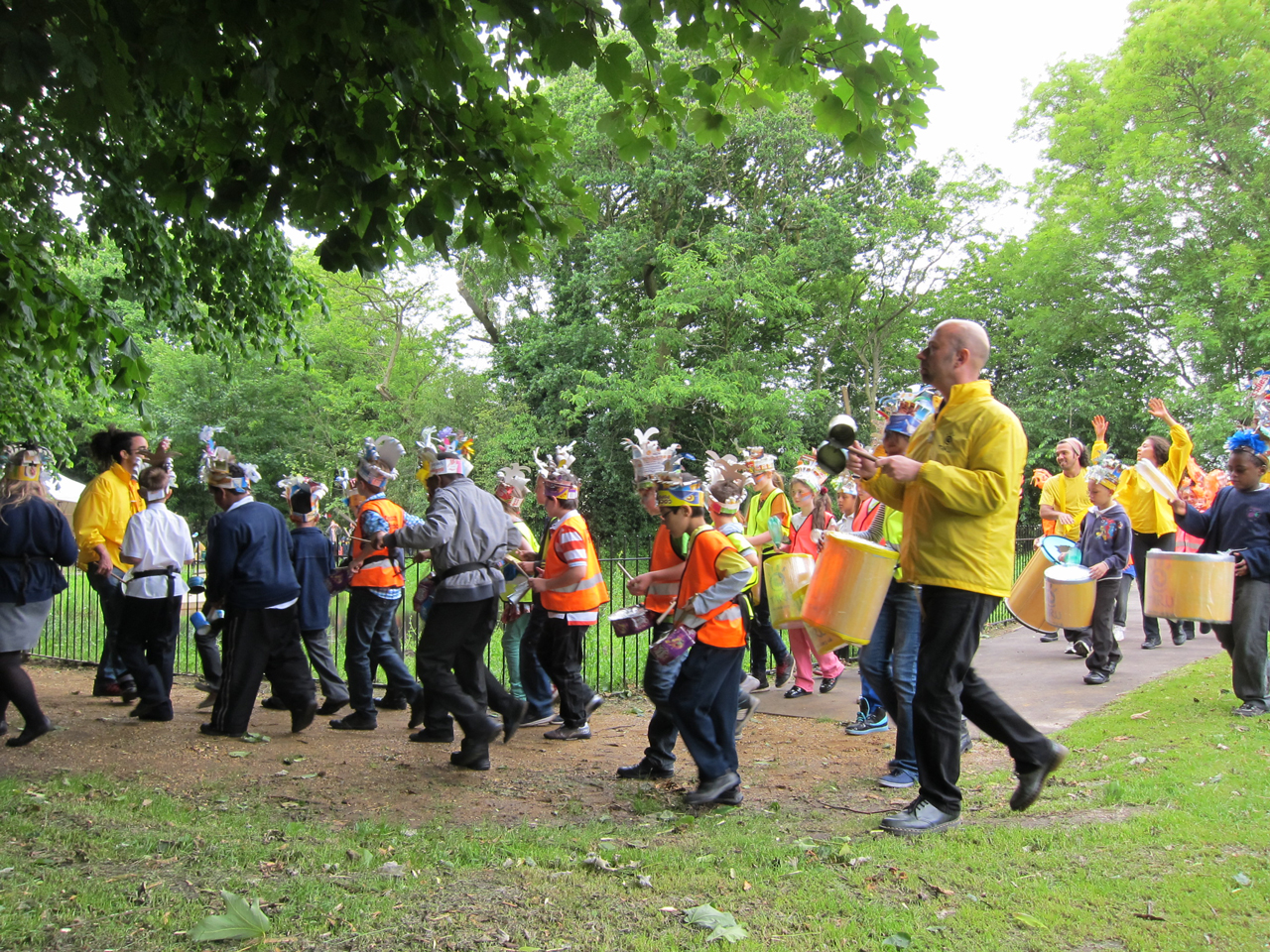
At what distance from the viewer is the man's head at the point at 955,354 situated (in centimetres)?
442

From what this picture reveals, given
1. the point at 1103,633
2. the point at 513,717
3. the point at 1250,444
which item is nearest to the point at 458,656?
the point at 513,717

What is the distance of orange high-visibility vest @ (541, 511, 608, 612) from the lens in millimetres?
6688

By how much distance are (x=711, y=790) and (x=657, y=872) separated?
1.22 metres

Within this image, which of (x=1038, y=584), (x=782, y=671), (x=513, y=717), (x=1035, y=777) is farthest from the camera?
(x=782, y=671)

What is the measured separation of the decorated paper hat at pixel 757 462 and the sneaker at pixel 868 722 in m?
2.55

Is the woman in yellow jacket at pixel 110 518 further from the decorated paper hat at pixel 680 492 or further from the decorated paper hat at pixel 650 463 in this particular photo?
the decorated paper hat at pixel 680 492

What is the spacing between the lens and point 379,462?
271 inches

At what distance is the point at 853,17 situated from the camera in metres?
4.01

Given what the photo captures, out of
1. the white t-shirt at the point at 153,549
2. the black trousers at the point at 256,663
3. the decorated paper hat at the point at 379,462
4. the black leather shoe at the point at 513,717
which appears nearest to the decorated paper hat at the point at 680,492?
the black leather shoe at the point at 513,717

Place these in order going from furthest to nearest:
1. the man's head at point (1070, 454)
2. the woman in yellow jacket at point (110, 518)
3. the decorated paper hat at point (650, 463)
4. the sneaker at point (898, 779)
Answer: the man's head at point (1070, 454), the woman in yellow jacket at point (110, 518), the decorated paper hat at point (650, 463), the sneaker at point (898, 779)

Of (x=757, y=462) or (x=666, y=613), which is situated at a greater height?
(x=757, y=462)

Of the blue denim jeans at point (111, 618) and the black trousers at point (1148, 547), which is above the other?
the black trousers at point (1148, 547)

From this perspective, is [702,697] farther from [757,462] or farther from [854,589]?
[757,462]

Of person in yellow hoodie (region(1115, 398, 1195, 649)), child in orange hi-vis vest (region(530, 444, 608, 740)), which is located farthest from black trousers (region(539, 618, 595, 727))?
person in yellow hoodie (region(1115, 398, 1195, 649))
